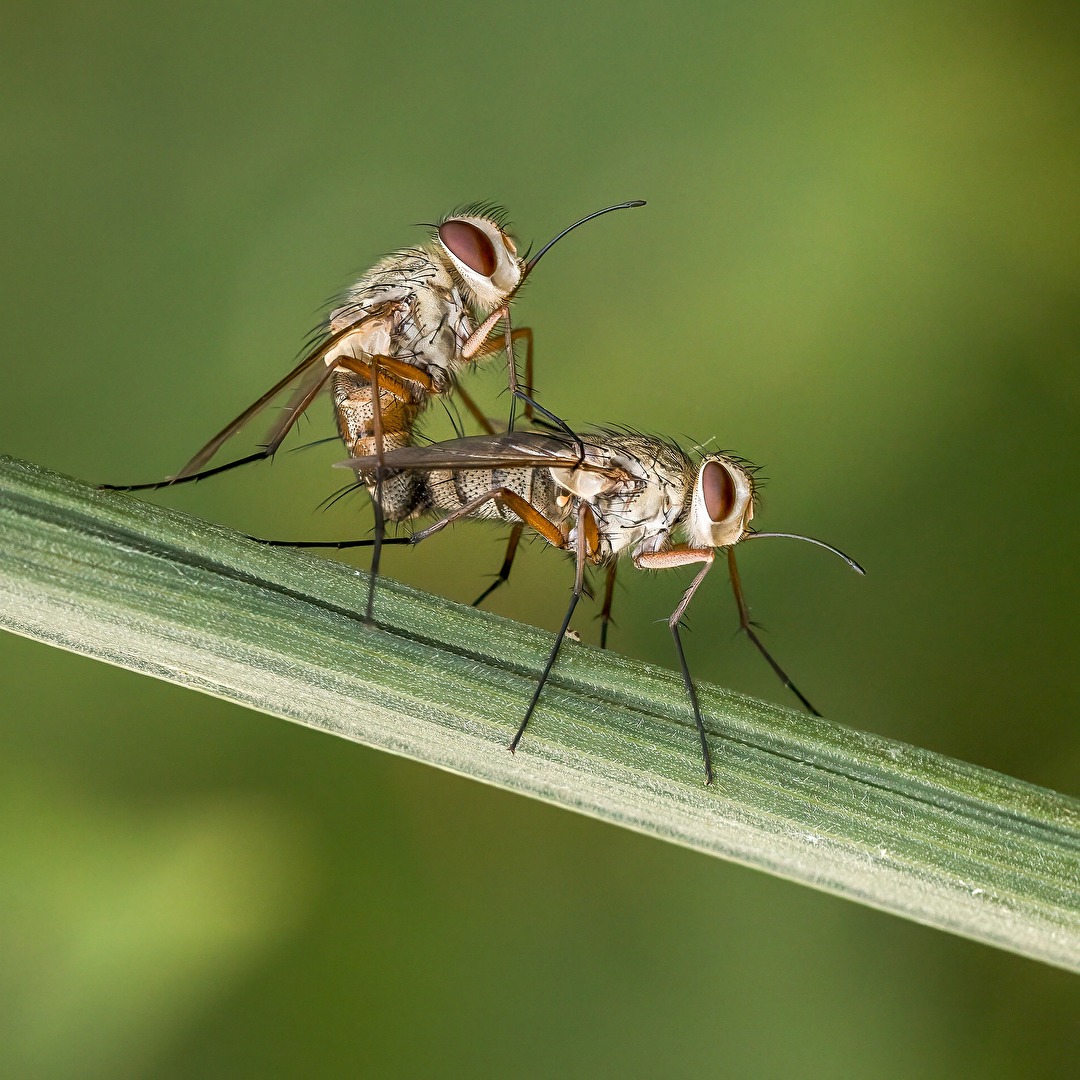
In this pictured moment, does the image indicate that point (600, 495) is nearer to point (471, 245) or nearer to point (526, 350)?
point (526, 350)

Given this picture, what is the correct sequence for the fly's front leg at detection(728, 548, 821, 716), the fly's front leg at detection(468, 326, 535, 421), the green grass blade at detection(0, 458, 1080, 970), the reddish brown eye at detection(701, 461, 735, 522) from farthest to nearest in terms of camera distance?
the fly's front leg at detection(468, 326, 535, 421) → the fly's front leg at detection(728, 548, 821, 716) → the reddish brown eye at detection(701, 461, 735, 522) → the green grass blade at detection(0, 458, 1080, 970)

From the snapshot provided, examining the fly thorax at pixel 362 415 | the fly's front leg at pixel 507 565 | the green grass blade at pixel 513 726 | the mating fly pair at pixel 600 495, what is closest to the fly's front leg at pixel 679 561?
the mating fly pair at pixel 600 495

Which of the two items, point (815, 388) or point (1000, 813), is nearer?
point (1000, 813)

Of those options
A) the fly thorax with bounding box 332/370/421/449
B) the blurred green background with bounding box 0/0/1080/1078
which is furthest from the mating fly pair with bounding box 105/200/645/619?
the blurred green background with bounding box 0/0/1080/1078

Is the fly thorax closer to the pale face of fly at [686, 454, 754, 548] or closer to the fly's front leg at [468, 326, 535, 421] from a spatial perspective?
the fly's front leg at [468, 326, 535, 421]

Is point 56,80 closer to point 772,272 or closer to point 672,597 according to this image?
point 772,272

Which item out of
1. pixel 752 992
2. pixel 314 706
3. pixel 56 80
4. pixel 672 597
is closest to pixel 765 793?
pixel 314 706

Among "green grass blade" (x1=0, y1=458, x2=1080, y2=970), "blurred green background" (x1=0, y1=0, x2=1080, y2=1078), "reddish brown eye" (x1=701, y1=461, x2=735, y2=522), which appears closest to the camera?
"green grass blade" (x1=0, y1=458, x2=1080, y2=970)
